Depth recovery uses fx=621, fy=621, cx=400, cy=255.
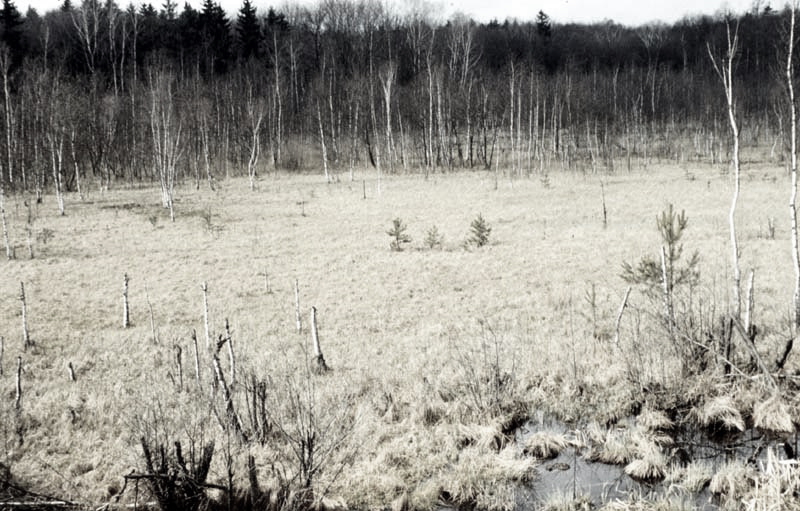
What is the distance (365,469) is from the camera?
7559 mm

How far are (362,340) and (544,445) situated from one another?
532cm

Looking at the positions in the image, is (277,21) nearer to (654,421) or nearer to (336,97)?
(336,97)

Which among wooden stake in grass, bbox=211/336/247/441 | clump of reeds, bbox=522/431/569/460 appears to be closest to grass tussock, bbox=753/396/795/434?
clump of reeds, bbox=522/431/569/460

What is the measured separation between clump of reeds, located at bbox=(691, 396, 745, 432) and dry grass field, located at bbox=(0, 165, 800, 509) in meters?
0.25

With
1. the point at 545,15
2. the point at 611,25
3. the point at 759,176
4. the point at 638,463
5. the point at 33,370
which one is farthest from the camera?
the point at 611,25

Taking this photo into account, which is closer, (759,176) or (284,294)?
(284,294)

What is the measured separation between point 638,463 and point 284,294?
424 inches

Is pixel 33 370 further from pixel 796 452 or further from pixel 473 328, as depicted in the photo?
pixel 796 452

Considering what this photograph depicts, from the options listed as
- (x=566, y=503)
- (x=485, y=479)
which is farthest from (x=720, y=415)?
(x=485, y=479)

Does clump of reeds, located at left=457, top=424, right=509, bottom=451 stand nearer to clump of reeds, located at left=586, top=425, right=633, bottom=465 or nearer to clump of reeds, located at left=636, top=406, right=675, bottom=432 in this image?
clump of reeds, located at left=586, top=425, right=633, bottom=465

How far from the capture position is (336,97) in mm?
53469

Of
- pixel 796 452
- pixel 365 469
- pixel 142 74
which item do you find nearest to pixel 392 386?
pixel 365 469

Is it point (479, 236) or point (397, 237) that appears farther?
point (479, 236)

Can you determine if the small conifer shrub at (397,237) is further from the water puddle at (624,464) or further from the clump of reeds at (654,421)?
the clump of reeds at (654,421)
